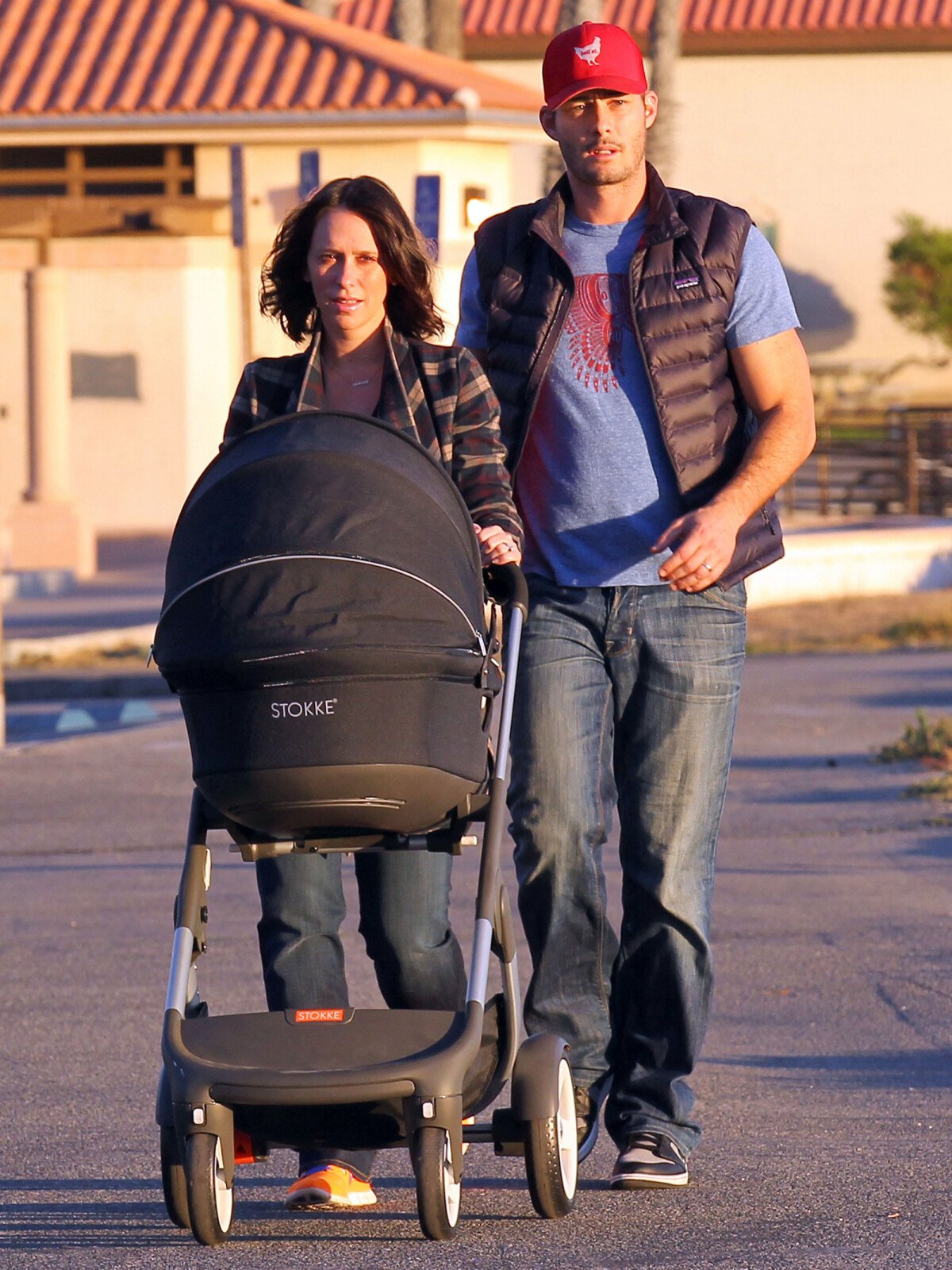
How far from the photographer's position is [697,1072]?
225 inches

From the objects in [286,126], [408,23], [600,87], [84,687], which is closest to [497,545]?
[600,87]

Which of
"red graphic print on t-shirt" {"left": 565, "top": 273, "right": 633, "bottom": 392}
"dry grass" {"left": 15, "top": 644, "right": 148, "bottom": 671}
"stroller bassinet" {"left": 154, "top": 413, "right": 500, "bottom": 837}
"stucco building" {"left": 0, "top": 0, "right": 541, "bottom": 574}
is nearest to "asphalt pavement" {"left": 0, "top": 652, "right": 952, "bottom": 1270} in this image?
"stroller bassinet" {"left": 154, "top": 413, "right": 500, "bottom": 837}

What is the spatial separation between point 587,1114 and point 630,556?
1.10 m

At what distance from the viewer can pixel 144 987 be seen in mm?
6707

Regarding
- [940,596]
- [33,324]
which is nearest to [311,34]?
[33,324]

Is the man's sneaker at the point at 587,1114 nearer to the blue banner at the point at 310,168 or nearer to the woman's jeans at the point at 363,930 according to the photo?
the woman's jeans at the point at 363,930

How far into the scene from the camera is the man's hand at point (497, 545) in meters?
4.29

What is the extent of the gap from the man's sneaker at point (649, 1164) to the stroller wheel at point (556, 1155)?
225mm

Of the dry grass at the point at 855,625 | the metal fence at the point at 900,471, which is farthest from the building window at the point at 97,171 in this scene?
the dry grass at the point at 855,625

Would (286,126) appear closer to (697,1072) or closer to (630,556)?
(697,1072)

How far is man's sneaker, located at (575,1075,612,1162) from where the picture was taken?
4.56m

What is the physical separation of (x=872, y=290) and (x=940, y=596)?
25420 mm

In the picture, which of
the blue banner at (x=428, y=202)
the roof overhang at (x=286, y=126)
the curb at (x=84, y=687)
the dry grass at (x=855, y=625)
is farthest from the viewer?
the roof overhang at (x=286, y=126)

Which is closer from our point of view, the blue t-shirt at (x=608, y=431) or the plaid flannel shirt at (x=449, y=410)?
the plaid flannel shirt at (x=449, y=410)
